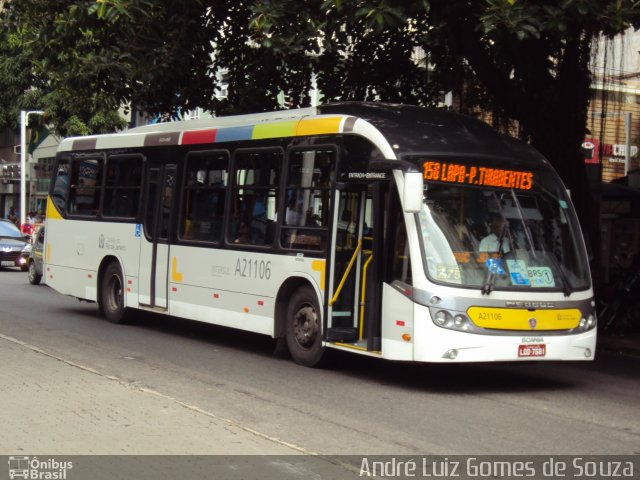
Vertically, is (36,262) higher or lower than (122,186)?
lower

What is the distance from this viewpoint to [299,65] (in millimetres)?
20422

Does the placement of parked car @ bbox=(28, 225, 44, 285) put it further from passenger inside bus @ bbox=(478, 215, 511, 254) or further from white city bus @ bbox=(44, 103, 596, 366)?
passenger inside bus @ bbox=(478, 215, 511, 254)

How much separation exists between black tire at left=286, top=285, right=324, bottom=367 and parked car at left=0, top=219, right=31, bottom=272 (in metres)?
20.7

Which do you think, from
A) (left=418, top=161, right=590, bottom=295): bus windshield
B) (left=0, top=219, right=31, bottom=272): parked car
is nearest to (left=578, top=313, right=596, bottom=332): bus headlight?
(left=418, top=161, right=590, bottom=295): bus windshield

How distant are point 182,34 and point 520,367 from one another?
7116 mm

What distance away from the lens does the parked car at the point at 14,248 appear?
32.3 meters

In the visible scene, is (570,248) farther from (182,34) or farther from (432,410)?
(182,34)

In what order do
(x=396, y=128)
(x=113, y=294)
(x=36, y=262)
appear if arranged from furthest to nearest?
1. (x=36, y=262)
2. (x=113, y=294)
3. (x=396, y=128)

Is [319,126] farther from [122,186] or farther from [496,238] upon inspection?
[122,186]

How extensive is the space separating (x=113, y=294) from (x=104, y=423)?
8985 mm

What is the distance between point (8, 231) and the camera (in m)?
33.1

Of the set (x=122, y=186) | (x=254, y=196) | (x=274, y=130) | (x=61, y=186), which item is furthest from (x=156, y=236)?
(x=61, y=186)

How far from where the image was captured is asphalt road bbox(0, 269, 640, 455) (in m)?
8.65

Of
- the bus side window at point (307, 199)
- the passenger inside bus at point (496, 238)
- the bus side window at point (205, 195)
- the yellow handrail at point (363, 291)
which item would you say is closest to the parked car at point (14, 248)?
the bus side window at point (205, 195)
